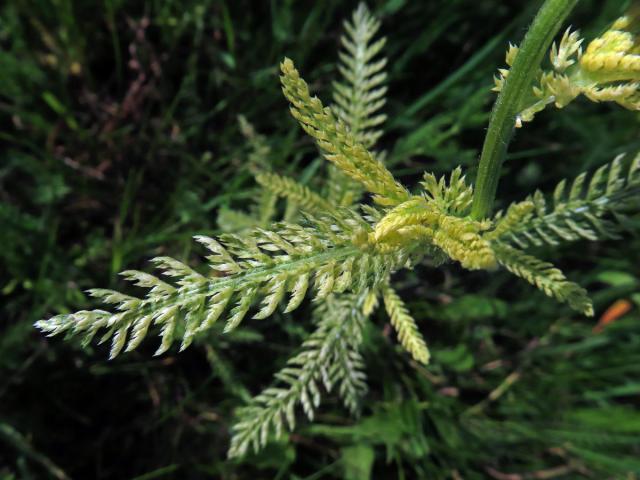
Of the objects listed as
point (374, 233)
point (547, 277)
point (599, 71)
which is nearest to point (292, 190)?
point (374, 233)

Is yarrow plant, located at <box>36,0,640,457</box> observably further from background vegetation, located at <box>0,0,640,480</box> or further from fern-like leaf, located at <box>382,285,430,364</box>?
background vegetation, located at <box>0,0,640,480</box>

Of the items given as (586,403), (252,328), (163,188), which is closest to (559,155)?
(586,403)

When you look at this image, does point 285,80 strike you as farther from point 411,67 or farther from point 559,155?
point 559,155

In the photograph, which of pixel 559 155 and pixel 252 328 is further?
pixel 559 155

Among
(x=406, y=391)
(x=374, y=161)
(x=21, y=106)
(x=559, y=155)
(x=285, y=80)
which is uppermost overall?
(x=21, y=106)

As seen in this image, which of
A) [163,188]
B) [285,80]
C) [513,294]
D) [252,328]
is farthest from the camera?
[513,294]

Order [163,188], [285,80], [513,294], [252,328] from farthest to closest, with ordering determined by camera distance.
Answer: [513,294]
[163,188]
[252,328]
[285,80]

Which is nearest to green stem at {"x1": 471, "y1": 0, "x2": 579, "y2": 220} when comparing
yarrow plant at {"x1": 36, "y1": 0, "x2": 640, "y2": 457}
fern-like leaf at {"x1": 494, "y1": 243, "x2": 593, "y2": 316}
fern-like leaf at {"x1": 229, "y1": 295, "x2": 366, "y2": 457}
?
yarrow plant at {"x1": 36, "y1": 0, "x2": 640, "y2": 457}

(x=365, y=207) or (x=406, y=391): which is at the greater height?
(x=365, y=207)
